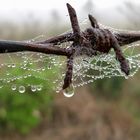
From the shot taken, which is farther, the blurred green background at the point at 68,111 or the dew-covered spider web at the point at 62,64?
the blurred green background at the point at 68,111

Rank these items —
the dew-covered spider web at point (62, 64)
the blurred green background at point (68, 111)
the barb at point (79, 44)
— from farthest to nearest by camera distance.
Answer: the blurred green background at point (68, 111) < the dew-covered spider web at point (62, 64) < the barb at point (79, 44)

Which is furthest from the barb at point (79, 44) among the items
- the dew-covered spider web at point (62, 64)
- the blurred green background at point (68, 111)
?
the blurred green background at point (68, 111)

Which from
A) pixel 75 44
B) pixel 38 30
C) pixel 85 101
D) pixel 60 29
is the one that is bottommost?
pixel 85 101

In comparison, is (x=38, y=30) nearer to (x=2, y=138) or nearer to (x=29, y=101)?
(x=29, y=101)

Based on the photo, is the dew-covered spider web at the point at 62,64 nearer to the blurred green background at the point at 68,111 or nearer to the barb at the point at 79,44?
the barb at the point at 79,44

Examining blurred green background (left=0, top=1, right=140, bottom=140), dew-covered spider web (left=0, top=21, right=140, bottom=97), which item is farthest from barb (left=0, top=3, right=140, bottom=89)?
blurred green background (left=0, top=1, right=140, bottom=140)

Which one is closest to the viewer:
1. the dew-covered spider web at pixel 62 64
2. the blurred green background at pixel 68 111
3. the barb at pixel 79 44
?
the barb at pixel 79 44

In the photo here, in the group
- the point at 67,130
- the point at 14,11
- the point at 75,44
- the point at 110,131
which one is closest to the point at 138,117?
the point at 110,131

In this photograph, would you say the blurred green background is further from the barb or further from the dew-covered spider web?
the barb
